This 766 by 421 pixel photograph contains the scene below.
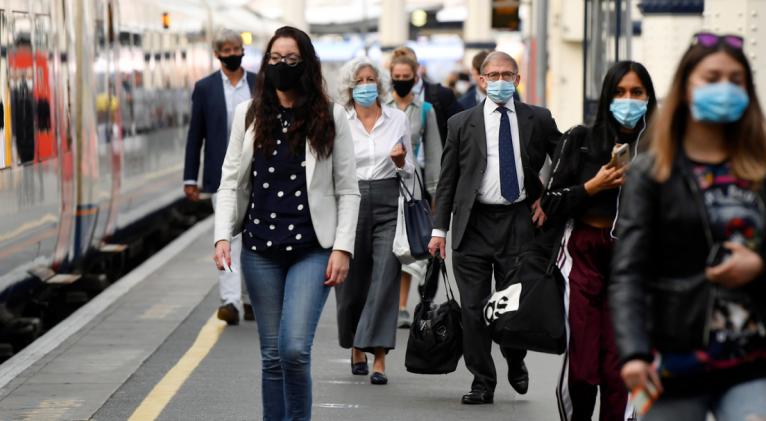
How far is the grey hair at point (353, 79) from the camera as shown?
28.9ft

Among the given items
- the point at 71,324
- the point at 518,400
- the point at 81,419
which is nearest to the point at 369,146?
the point at 518,400

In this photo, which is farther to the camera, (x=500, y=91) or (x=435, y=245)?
(x=435, y=245)

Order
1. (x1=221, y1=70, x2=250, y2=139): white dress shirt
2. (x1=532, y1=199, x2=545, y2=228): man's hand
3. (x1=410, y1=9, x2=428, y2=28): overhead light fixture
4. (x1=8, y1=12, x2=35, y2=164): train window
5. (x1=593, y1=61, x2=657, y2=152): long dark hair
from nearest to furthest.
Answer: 1. (x1=593, y1=61, x2=657, y2=152): long dark hair
2. (x1=532, y1=199, x2=545, y2=228): man's hand
3. (x1=8, y1=12, x2=35, y2=164): train window
4. (x1=221, y1=70, x2=250, y2=139): white dress shirt
5. (x1=410, y1=9, x2=428, y2=28): overhead light fixture

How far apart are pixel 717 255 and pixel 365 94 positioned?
4.62m

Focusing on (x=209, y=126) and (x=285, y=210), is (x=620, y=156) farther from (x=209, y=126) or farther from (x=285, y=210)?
Answer: (x=209, y=126)

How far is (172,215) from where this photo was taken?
21297 mm

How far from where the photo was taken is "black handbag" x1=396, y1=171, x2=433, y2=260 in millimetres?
8812

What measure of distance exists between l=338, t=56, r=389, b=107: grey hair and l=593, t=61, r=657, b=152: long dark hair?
228 cm

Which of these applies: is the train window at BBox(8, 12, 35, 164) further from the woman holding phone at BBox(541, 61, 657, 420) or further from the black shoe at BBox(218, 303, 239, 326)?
the woman holding phone at BBox(541, 61, 657, 420)

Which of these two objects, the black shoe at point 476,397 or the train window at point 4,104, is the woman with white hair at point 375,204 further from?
the train window at point 4,104

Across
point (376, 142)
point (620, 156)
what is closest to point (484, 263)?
point (376, 142)

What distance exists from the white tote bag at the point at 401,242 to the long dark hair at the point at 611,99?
7.29 feet

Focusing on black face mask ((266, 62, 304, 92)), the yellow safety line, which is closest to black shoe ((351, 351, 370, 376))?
the yellow safety line

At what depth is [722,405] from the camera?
430 cm
